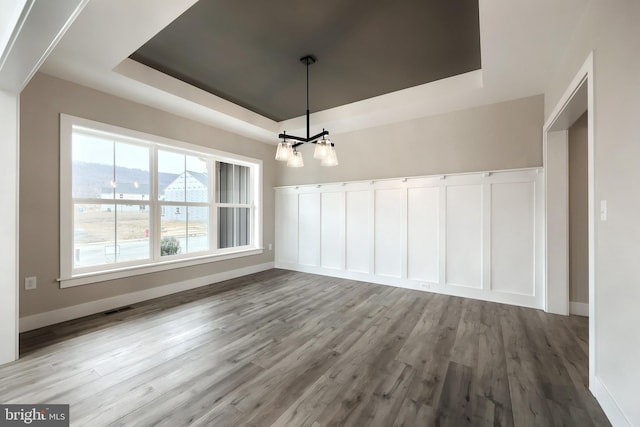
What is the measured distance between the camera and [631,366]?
1.28m

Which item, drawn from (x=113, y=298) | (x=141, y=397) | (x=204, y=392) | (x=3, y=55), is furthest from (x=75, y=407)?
(x=3, y=55)

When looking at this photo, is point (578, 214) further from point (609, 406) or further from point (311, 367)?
point (311, 367)

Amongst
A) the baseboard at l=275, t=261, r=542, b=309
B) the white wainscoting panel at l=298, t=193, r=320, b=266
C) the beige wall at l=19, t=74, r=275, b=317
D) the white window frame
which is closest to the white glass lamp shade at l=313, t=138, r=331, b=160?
the white wainscoting panel at l=298, t=193, r=320, b=266

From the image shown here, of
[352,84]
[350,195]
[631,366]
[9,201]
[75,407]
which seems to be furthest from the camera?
[350,195]

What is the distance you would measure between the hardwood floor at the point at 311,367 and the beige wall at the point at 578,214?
1.40ft

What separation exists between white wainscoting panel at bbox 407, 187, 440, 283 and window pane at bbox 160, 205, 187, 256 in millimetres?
3618

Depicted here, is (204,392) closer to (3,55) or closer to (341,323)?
(341,323)

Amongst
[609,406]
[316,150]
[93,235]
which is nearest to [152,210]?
[93,235]

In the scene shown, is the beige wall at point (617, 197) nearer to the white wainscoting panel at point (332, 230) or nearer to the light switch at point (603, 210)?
the light switch at point (603, 210)

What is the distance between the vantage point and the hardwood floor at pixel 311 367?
61.1 inches

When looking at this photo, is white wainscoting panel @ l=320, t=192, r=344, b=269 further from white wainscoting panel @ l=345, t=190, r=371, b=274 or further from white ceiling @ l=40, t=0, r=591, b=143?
white ceiling @ l=40, t=0, r=591, b=143

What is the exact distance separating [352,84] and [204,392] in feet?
12.0

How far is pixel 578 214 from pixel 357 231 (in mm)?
2880

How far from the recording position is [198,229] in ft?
14.3
